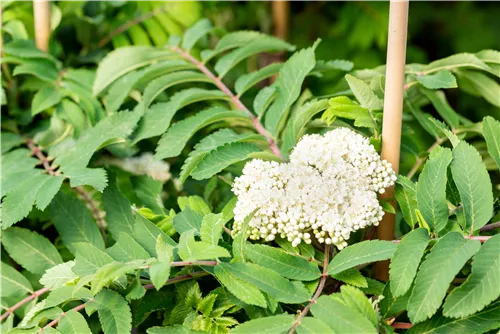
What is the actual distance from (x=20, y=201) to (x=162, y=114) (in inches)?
9.3

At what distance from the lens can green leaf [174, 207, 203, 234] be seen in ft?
2.31

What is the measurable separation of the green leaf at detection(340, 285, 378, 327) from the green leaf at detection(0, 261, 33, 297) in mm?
430

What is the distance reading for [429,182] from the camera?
659mm

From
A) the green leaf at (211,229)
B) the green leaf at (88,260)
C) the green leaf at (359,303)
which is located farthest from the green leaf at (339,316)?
the green leaf at (88,260)

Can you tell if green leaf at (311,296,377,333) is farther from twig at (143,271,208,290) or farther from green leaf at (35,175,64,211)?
green leaf at (35,175,64,211)

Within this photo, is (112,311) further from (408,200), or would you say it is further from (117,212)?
(408,200)

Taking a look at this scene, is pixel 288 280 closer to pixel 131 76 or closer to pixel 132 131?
pixel 132 131

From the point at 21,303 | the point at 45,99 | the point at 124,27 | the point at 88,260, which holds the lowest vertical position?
the point at 21,303

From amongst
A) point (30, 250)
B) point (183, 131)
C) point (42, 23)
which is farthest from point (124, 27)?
point (30, 250)

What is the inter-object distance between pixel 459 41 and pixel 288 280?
1.65 m

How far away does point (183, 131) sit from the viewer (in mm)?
827

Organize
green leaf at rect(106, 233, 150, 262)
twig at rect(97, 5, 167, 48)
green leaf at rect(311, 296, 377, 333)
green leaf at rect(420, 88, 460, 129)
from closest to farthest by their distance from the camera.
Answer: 1. green leaf at rect(311, 296, 377, 333)
2. green leaf at rect(106, 233, 150, 262)
3. green leaf at rect(420, 88, 460, 129)
4. twig at rect(97, 5, 167, 48)

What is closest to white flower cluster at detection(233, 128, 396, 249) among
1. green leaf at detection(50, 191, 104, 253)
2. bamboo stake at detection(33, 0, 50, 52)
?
green leaf at detection(50, 191, 104, 253)

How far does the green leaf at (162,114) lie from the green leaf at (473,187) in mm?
393
